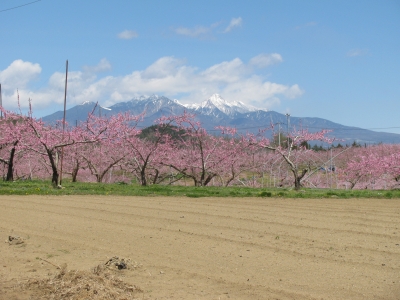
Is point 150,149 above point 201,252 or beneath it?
above

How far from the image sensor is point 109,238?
27.1 feet

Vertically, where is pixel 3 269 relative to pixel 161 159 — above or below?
below

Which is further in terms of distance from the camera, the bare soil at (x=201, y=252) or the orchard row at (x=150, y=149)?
the orchard row at (x=150, y=149)

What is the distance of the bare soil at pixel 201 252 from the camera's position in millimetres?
5465

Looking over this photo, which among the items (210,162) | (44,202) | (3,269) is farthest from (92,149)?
(3,269)

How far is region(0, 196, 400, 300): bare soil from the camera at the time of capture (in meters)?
5.46

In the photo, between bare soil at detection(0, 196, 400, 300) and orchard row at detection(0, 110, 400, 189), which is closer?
bare soil at detection(0, 196, 400, 300)

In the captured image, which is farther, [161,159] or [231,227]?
[161,159]

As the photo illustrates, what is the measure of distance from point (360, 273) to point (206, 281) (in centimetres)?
212

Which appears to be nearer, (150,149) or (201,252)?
(201,252)

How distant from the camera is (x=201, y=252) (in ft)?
23.9

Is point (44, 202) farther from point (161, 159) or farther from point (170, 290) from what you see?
point (161, 159)

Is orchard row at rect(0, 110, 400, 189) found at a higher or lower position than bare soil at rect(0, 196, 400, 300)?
higher

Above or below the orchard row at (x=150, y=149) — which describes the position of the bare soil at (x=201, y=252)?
below
